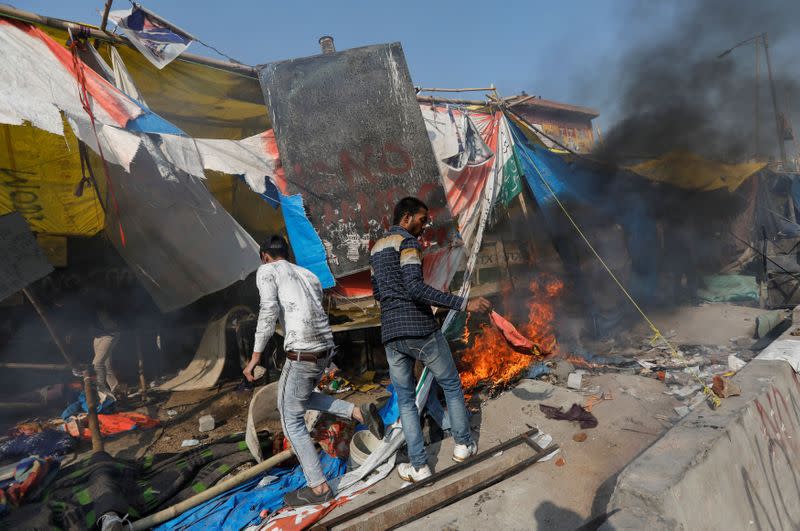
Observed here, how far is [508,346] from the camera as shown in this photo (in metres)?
5.28

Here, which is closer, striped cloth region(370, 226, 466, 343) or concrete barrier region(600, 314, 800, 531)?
concrete barrier region(600, 314, 800, 531)

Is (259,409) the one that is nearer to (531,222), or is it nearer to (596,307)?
(531,222)

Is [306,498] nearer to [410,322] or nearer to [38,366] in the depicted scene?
[410,322]

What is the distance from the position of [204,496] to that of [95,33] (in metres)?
4.32

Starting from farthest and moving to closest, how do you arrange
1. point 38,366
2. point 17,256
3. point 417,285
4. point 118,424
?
1. point 38,366
2. point 118,424
3. point 17,256
4. point 417,285

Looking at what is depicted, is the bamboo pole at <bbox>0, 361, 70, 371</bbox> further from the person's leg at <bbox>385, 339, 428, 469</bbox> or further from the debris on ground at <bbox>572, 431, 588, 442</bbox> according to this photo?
the debris on ground at <bbox>572, 431, 588, 442</bbox>

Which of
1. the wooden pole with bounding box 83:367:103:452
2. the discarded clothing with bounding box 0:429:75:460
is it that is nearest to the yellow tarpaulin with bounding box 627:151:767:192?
the wooden pole with bounding box 83:367:103:452

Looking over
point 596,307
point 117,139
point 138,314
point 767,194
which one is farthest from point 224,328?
point 767,194

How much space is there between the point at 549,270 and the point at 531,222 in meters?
0.89

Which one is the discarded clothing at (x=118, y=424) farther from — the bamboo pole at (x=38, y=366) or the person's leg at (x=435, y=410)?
the person's leg at (x=435, y=410)

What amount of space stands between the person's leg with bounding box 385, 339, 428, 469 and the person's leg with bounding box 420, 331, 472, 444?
0.57 feet

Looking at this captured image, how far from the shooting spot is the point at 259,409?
14.1 ft

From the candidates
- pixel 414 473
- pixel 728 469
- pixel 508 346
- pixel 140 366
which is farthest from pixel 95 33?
pixel 728 469

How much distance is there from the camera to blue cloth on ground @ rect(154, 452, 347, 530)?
10.6ft
